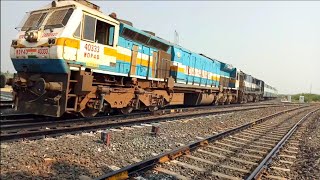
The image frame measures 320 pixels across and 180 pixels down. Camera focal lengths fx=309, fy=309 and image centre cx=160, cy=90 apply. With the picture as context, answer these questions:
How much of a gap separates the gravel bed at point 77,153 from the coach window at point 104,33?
11.0 ft

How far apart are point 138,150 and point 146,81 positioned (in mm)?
6711

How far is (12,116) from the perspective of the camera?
388 inches

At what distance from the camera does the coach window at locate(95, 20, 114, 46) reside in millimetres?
10383

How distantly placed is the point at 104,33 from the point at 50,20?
1.84m

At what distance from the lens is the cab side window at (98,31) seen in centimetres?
959

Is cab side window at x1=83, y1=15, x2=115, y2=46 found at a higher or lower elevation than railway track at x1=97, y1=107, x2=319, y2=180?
higher

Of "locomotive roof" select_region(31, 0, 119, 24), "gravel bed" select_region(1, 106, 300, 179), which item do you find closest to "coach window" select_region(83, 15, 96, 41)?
"locomotive roof" select_region(31, 0, 119, 24)

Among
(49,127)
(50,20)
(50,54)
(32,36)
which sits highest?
(50,20)

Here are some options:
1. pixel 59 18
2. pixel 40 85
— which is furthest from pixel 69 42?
pixel 40 85

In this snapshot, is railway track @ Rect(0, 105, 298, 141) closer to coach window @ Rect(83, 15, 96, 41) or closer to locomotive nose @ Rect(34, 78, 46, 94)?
locomotive nose @ Rect(34, 78, 46, 94)

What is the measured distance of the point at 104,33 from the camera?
10.6m

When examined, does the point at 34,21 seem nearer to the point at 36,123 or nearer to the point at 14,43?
the point at 14,43

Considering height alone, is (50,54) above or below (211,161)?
above

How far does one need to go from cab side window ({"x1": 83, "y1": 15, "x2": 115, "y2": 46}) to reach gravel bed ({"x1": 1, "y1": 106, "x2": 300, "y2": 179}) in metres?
3.24
